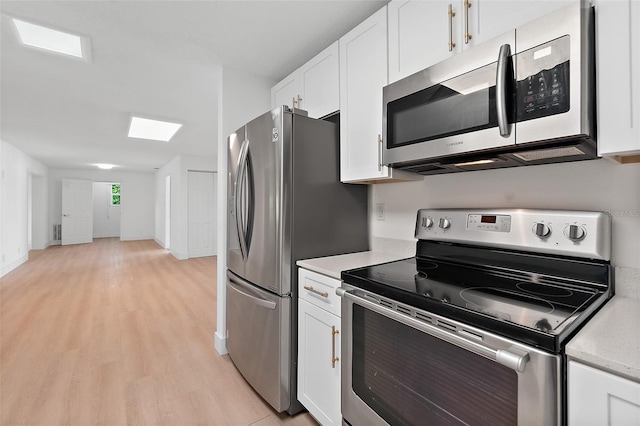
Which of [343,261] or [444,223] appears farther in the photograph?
[343,261]

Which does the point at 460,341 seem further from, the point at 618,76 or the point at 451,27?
the point at 451,27

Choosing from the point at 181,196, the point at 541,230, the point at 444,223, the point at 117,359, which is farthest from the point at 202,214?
the point at 541,230

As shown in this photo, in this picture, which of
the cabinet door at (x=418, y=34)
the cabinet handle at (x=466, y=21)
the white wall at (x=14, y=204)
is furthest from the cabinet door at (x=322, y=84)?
the white wall at (x=14, y=204)

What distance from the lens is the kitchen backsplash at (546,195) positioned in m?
1.08

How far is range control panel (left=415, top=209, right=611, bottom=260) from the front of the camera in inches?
42.9

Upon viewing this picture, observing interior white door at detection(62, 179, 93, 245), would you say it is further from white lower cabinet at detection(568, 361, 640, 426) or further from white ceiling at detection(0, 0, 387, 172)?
white lower cabinet at detection(568, 361, 640, 426)

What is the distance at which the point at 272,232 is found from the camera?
5.60 ft

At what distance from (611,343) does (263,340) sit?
62.2 inches

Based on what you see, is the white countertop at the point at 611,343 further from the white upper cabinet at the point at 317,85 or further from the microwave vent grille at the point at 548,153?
the white upper cabinet at the point at 317,85

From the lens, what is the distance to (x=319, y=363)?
1.51 metres

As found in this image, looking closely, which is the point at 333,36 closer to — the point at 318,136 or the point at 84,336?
the point at 318,136

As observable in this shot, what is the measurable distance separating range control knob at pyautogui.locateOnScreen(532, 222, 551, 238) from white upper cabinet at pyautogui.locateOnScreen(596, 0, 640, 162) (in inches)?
14.7

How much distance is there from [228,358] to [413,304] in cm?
196

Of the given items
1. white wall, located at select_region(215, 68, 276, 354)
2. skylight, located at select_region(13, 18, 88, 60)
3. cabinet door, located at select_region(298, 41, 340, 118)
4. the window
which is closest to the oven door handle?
cabinet door, located at select_region(298, 41, 340, 118)
